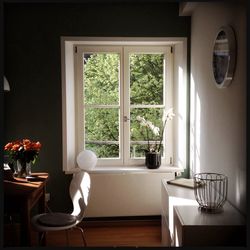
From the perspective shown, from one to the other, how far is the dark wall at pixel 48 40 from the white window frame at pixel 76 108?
0.06 metres

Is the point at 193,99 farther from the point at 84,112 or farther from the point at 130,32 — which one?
the point at 84,112

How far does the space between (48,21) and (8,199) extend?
6.68ft

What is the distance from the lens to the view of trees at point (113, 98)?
4.13 m

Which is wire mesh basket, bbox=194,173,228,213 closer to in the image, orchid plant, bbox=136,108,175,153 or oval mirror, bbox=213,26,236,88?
oval mirror, bbox=213,26,236,88

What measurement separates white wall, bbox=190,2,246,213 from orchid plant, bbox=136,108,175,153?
0.31m

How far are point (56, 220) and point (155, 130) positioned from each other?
1.53 m

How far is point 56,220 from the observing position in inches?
117

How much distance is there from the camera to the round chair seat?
2893 mm

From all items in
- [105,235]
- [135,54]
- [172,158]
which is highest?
[135,54]

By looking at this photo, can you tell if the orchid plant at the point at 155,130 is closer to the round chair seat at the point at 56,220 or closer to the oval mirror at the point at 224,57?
the oval mirror at the point at 224,57

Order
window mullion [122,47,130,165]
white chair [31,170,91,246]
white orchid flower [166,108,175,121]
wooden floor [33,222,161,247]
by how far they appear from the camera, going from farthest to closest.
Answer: window mullion [122,47,130,165] → white orchid flower [166,108,175,121] → wooden floor [33,222,161,247] → white chair [31,170,91,246]

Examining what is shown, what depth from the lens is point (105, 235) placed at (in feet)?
12.2

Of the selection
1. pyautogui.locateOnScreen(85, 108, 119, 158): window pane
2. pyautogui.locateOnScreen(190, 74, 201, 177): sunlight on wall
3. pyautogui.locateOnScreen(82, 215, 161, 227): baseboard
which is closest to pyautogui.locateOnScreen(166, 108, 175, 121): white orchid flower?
pyautogui.locateOnScreen(190, 74, 201, 177): sunlight on wall

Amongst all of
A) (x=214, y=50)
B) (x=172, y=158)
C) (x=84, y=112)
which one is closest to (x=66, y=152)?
(x=84, y=112)
